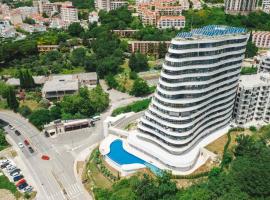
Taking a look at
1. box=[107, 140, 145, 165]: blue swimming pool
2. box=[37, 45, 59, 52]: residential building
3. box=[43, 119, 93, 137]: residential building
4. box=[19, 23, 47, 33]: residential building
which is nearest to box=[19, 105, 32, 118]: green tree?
box=[43, 119, 93, 137]: residential building

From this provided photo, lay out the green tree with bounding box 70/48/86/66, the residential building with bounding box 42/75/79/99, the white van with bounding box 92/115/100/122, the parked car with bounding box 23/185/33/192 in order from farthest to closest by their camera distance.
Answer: the green tree with bounding box 70/48/86/66, the residential building with bounding box 42/75/79/99, the white van with bounding box 92/115/100/122, the parked car with bounding box 23/185/33/192

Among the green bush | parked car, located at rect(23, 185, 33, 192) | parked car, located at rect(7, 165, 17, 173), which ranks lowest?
parked car, located at rect(23, 185, 33, 192)

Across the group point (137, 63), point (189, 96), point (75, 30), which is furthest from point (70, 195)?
point (75, 30)

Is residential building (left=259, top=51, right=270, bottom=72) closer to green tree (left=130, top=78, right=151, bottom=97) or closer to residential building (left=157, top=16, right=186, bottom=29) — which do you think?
green tree (left=130, top=78, right=151, bottom=97)

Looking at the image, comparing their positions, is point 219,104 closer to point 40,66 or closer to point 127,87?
point 127,87

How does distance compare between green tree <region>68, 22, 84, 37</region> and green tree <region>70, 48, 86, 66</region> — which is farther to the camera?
green tree <region>68, 22, 84, 37</region>
